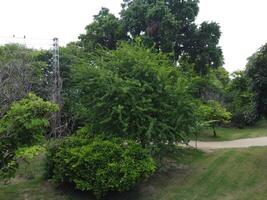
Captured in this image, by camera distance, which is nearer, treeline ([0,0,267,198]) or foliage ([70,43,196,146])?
treeline ([0,0,267,198])

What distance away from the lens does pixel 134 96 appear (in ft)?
50.0

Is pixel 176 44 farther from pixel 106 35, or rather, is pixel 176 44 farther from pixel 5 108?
pixel 5 108

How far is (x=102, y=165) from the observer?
13.4 meters

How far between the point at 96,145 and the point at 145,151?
5.14 feet

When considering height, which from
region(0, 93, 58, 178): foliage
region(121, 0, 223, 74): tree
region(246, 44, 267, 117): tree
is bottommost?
region(0, 93, 58, 178): foliage

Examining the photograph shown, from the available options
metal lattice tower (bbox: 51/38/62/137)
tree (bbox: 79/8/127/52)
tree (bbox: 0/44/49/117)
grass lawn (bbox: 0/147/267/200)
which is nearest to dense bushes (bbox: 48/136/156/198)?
grass lawn (bbox: 0/147/267/200)

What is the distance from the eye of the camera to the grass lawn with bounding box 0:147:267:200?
1415 centimetres

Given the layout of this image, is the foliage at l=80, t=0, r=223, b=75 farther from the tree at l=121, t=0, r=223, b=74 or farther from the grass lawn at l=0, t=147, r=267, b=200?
the grass lawn at l=0, t=147, r=267, b=200

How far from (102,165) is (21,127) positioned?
9.18 feet

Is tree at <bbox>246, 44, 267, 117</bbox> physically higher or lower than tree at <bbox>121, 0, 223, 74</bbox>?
lower

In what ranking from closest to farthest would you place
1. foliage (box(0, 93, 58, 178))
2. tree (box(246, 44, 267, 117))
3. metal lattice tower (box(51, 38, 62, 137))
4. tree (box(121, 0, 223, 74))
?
1. foliage (box(0, 93, 58, 178))
2. tree (box(246, 44, 267, 117))
3. metal lattice tower (box(51, 38, 62, 137))
4. tree (box(121, 0, 223, 74))

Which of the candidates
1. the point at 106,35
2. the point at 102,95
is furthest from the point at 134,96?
the point at 106,35

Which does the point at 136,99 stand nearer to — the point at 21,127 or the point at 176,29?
the point at 21,127

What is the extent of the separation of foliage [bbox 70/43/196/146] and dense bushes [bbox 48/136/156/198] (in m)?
1.09
